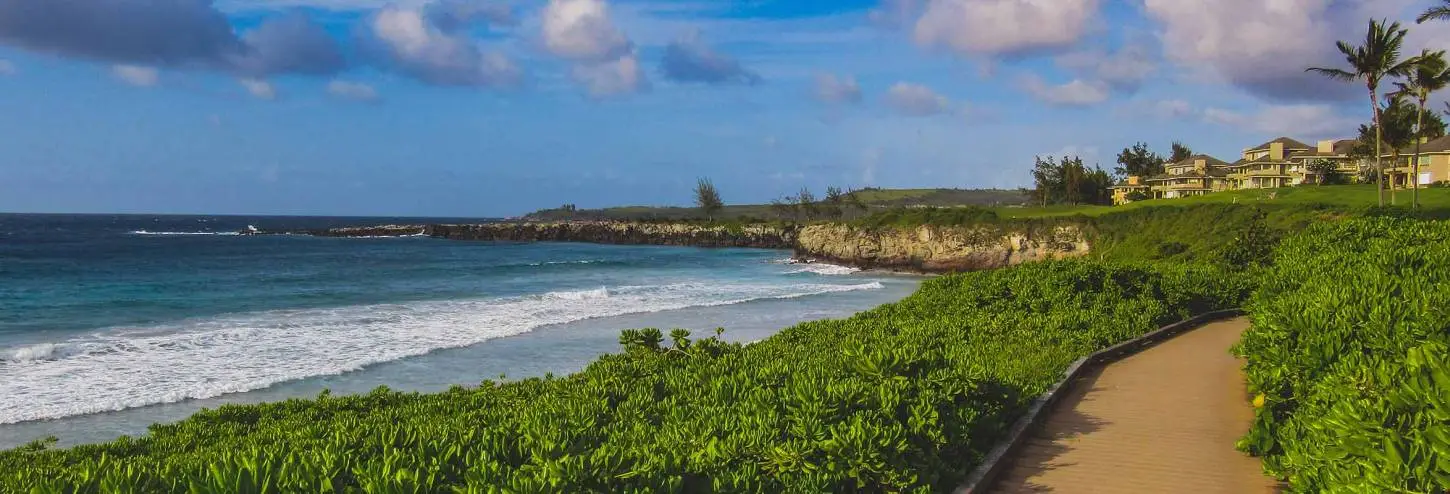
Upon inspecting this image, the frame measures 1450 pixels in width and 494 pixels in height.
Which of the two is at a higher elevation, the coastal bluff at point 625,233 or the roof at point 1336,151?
the roof at point 1336,151

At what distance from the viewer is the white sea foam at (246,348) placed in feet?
52.4

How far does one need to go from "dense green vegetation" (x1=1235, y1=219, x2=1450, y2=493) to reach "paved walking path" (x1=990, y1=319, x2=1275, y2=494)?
534 mm

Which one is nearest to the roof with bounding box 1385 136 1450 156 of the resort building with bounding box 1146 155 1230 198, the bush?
the resort building with bounding box 1146 155 1230 198

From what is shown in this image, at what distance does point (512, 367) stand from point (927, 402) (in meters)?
13.7

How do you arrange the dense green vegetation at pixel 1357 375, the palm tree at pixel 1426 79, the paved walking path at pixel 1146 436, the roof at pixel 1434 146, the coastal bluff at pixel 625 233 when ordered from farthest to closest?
the coastal bluff at pixel 625 233, the roof at pixel 1434 146, the palm tree at pixel 1426 79, the paved walking path at pixel 1146 436, the dense green vegetation at pixel 1357 375

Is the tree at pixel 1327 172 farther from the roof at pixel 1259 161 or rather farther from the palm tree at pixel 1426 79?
the palm tree at pixel 1426 79

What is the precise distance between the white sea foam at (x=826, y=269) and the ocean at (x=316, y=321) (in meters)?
0.27

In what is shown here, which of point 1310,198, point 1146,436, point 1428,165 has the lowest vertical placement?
point 1146,436

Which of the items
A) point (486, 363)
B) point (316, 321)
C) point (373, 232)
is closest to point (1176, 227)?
point (486, 363)

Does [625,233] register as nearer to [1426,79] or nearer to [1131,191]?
[1131,191]

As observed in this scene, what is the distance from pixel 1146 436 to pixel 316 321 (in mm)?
25180

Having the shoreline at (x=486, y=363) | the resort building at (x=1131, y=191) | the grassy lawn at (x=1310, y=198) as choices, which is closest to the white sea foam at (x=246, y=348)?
the shoreline at (x=486, y=363)

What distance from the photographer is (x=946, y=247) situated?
54.1 meters

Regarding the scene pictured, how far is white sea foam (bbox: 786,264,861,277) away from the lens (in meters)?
51.8
